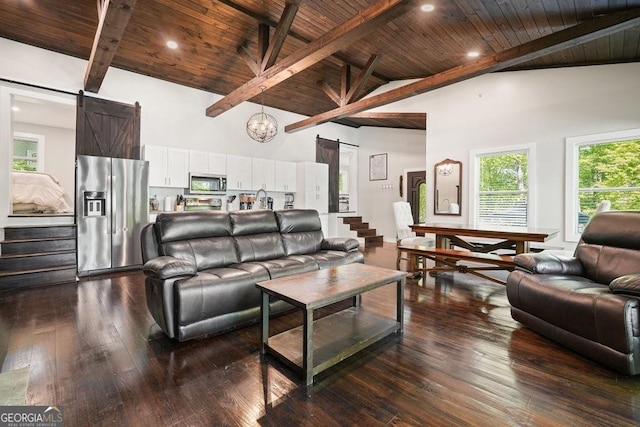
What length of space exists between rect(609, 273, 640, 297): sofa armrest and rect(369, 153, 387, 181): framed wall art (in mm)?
6770

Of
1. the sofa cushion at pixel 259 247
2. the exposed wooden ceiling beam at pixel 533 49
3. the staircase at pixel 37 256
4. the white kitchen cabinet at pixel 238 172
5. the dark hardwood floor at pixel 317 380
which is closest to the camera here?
the dark hardwood floor at pixel 317 380

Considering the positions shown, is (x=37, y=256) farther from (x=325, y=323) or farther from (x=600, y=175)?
(x=600, y=175)

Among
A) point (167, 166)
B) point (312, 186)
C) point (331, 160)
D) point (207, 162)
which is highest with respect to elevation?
point (331, 160)

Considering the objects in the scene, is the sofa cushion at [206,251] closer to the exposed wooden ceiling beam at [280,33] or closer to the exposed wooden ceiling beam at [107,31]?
the exposed wooden ceiling beam at [107,31]

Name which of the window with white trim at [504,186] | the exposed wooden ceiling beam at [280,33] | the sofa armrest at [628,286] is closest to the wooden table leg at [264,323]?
the sofa armrest at [628,286]

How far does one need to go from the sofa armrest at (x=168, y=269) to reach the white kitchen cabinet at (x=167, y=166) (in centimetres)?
344

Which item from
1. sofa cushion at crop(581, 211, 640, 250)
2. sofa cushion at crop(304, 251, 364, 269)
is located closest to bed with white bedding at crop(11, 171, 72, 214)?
sofa cushion at crop(304, 251, 364, 269)

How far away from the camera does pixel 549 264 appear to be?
2777mm

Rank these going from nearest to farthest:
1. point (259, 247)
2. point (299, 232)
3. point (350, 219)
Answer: point (259, 247)
point (299, 232)
point (350, 219)

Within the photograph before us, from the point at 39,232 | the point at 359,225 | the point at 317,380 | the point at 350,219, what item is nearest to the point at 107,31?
the point at 39,232

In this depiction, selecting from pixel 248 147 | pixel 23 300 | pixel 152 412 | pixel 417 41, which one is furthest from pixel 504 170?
pixel 23 300

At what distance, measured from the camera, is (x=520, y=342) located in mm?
2455

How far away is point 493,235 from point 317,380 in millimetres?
2964

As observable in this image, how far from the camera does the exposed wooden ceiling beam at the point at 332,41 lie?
9.52ft
